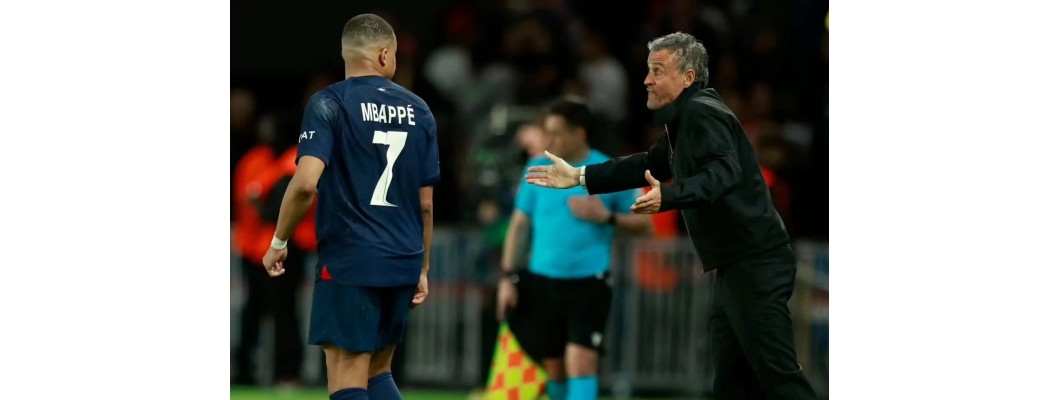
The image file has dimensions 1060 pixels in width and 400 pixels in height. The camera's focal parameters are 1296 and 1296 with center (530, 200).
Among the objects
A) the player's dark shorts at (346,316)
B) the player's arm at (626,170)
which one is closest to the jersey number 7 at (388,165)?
the player's dark shorts at (346,316)

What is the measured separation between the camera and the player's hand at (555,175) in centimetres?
593

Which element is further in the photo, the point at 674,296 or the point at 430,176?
the point at 674,296

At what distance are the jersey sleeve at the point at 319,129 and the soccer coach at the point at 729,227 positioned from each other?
3.10ft

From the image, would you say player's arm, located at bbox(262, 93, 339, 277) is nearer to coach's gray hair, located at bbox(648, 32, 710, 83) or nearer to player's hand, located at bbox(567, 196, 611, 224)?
coach's gray hair, located at bbox(648, 32, 710, 83)

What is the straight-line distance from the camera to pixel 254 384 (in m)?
11.2

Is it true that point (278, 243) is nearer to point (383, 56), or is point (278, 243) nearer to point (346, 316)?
point (346, 316)

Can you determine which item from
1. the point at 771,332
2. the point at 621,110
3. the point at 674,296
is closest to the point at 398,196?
the point at 771,332

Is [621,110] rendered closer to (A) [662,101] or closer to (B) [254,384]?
(B) [254,384]

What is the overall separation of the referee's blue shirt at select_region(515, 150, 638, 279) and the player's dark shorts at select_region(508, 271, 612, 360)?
0.07m

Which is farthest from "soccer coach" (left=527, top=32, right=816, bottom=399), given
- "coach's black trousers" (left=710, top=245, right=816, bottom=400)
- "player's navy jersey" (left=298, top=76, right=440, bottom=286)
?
"player's navy jersey" (left=298, top=76, right=440, bottom=286)

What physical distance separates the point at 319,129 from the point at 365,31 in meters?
0.54

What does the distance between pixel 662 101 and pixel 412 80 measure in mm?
6468

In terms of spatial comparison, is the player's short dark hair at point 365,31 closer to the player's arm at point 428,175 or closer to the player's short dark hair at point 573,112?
the player's arm at point 428,175

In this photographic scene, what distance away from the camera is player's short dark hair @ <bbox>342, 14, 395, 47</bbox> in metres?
5.93
